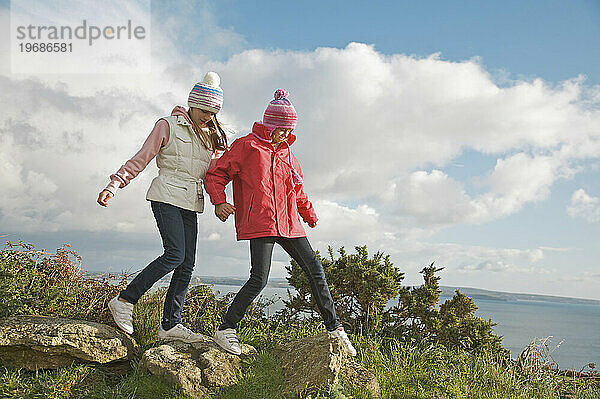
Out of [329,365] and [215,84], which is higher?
[215,84]

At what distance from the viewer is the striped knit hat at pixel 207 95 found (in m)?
4.31

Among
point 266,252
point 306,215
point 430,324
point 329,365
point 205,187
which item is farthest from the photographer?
point 430,324

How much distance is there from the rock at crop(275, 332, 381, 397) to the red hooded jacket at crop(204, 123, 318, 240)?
36.9 inches

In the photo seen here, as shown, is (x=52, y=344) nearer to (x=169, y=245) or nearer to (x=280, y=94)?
(x=169, y=245)

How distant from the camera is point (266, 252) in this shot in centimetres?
414

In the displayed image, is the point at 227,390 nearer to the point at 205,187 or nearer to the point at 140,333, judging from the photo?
the point at 140,333

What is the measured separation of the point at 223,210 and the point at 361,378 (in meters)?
1.80

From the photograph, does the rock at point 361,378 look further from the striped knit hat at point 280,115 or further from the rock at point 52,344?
the striped knit hat at point 280,115

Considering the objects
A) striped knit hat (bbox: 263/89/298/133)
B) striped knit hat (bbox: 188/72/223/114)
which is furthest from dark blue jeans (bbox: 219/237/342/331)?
striped knit hat (bbox: 188/72/223/114)

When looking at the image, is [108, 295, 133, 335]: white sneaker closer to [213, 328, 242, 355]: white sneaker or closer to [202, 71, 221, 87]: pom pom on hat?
[213, 328, 242, 355]: white sneaker

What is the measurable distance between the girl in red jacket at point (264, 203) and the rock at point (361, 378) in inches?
5.9

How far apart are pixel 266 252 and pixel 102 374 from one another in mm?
1728

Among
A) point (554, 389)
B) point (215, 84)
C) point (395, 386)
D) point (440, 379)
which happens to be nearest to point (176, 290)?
point (215, 84)

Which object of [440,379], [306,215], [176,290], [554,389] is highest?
[306,215]
